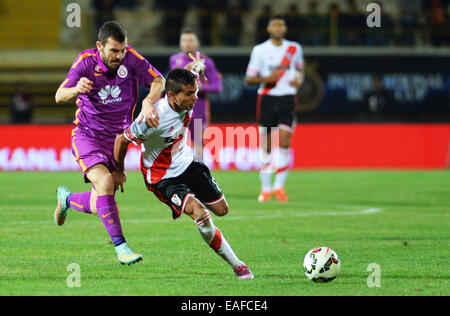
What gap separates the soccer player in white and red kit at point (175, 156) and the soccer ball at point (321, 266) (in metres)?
0.75

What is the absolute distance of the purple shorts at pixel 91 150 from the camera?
7430 millimetres

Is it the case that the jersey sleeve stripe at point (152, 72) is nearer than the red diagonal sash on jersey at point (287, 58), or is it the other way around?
the jersey sleeve stripe at point (152, 72)

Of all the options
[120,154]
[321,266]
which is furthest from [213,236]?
[120,154]

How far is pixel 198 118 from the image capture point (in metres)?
14.3

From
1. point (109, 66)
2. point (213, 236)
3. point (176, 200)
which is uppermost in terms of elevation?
point (109, 66)

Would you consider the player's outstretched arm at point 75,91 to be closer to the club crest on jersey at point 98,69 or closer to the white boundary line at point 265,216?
the club crest on jersey at point 98,69

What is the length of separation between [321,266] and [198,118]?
27.1 ft

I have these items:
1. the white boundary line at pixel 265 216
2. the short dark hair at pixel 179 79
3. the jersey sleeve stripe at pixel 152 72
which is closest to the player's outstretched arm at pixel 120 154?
the short dark hair at pixel 179 79

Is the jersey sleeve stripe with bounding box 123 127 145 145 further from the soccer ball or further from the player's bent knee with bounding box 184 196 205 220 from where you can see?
the soccer ball

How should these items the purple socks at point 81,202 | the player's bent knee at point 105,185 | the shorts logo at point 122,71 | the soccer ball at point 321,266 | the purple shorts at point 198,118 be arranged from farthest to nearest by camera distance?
the purple shorts at point 198,118 → the purple socks at point 81,202 → the shorts logo at point 122,71 → the player's bent knee at point 105,185 → the soccer ball at point 321,266

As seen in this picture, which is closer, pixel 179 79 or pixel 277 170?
pixel 179 79

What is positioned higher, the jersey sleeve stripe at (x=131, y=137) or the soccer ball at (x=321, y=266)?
the jersey sleeve stripe at (x=131, y=137)

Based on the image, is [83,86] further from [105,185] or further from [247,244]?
[247,244]
